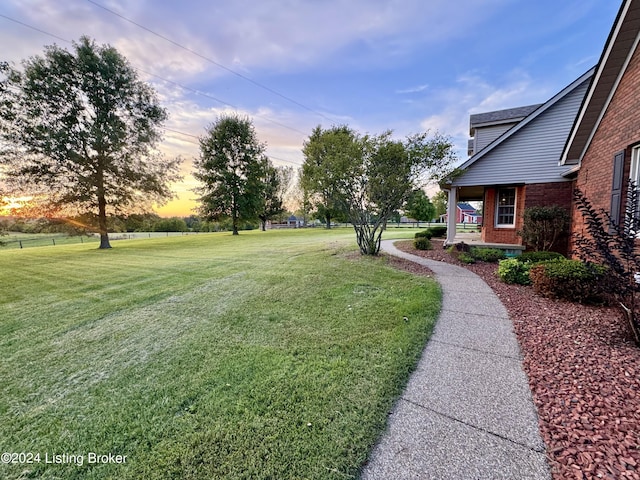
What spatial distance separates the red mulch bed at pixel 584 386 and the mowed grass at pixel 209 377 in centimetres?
112

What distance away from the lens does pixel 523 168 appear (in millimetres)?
8680

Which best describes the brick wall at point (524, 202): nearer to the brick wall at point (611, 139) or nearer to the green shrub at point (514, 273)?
the brick wall at point (611, 139)

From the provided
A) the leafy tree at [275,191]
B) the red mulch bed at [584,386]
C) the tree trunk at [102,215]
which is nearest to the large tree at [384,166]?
the red mulch bed at [584,386]

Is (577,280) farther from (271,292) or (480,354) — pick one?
(271,292)

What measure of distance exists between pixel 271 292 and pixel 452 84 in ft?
37.7

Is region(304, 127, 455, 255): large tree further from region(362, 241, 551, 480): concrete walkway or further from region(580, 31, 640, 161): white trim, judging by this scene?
region(362, 241, 551, 480): concrete walkway

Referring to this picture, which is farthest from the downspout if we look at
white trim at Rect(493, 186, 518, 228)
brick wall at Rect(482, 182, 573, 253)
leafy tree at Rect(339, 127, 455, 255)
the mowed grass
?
the mowed grass

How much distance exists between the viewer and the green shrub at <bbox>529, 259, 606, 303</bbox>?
4281mm

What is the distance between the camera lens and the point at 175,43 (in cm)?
902

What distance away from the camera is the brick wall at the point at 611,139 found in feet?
15.6

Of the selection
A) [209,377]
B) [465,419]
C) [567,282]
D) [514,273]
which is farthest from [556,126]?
[209,377]

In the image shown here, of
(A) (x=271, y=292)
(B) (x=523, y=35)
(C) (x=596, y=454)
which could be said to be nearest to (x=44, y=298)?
(A) (x=271, y=292)

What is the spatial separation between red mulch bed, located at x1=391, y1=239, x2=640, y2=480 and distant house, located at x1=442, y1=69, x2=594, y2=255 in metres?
5.94

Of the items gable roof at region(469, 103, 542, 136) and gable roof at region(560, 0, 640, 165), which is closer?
gable roof at region(560, 0, 640, 165)
